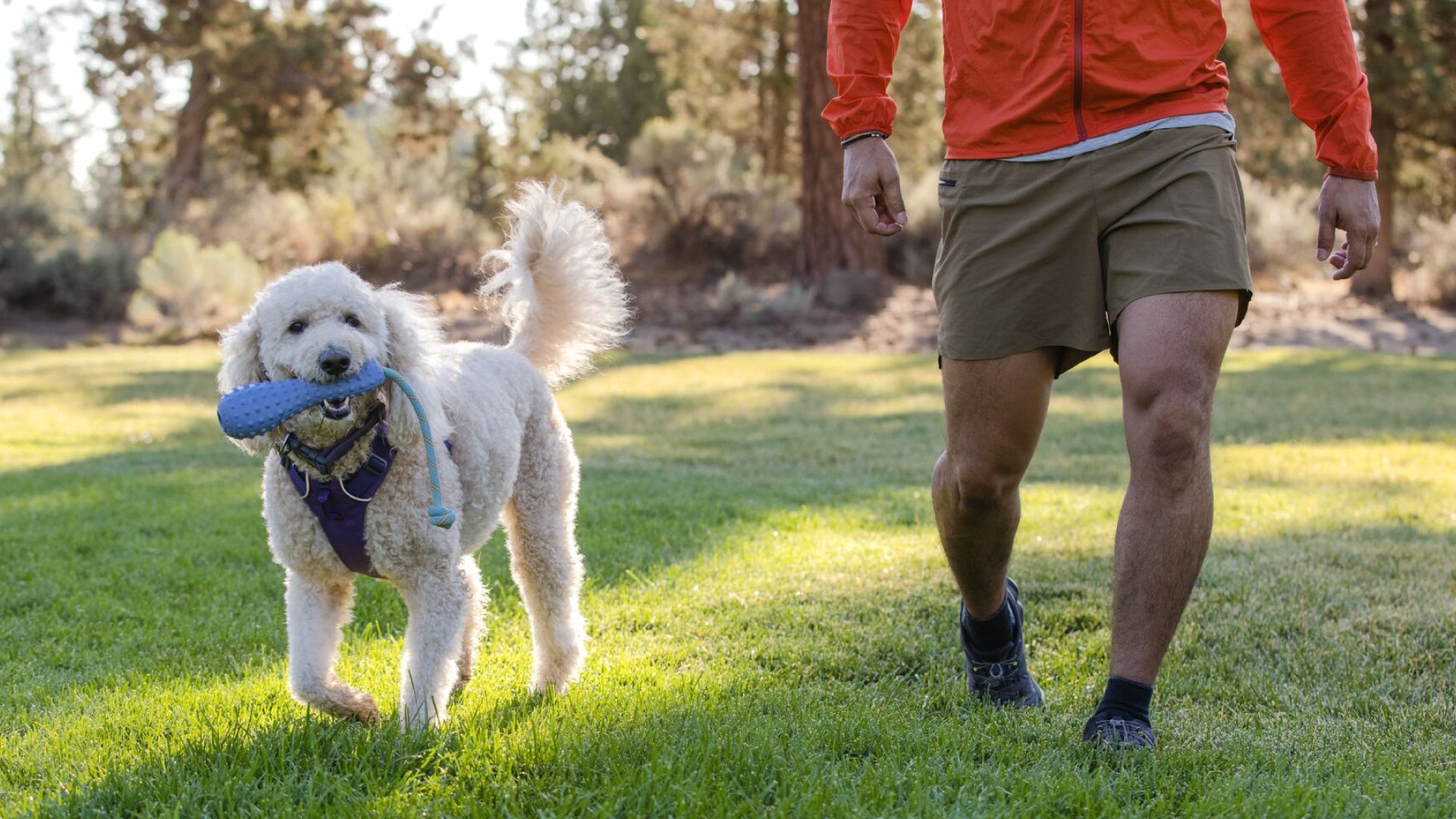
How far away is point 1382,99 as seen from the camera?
776 inches

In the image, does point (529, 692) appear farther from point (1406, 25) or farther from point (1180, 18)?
point (1406, 25)

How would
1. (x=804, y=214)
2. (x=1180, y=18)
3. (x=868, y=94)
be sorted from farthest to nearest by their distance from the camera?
(x=804, y=214) → (x=868, y=94) → (x=1180, y=18)

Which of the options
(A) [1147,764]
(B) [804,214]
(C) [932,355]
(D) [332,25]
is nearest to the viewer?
(A) [1147,764]

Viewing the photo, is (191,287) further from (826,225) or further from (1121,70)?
(1121,70)

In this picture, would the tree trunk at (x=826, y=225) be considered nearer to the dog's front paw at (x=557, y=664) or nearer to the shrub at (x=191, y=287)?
the shrub at (x=191, y=287)

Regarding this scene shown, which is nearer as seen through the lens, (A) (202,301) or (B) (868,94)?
(B) (868,94)

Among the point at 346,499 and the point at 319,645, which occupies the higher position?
the point at 346,499

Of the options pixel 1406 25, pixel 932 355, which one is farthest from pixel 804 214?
pixel 1406 25

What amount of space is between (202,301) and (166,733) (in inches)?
680

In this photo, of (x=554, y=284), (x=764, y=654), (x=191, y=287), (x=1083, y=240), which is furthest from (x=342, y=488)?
(x=191, y=287)

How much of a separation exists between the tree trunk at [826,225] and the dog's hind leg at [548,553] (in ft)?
44.0

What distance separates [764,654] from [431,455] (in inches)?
57.6

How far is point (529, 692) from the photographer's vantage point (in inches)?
153

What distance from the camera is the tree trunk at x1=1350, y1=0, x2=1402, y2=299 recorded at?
19812mm
